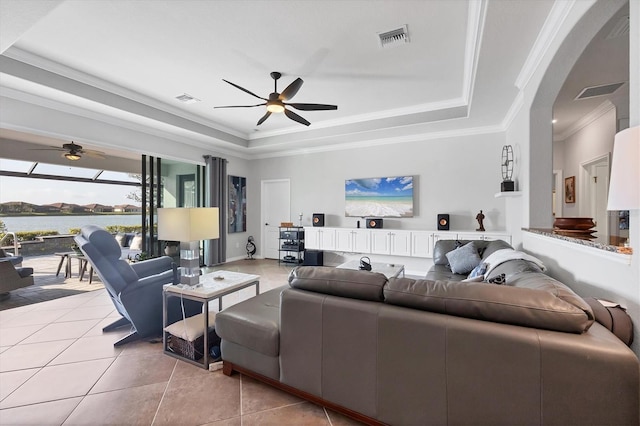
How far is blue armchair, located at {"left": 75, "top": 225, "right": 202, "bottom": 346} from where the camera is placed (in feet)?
8.10

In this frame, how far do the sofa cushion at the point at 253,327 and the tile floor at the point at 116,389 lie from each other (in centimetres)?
33

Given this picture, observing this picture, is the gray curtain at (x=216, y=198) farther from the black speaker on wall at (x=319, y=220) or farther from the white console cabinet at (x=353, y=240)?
the white console cabinet at (x=353, y=240)

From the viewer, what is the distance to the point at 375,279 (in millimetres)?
1628

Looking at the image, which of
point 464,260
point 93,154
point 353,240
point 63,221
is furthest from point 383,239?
point 63,221

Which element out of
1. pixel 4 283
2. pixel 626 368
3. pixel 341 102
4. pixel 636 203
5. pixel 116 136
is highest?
pixel 341 102

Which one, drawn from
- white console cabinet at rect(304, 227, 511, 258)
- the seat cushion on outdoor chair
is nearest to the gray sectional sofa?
white console cabinet at rect(304, 227, 511, 258)

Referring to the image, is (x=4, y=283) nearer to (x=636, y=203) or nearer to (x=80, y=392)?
(x=80, y=392)

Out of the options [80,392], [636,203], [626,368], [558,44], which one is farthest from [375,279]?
[558,44]

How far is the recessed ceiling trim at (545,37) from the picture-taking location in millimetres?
2027

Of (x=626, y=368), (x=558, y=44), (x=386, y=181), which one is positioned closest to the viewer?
(x=626, y=368)

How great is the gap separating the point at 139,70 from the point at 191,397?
3.61m

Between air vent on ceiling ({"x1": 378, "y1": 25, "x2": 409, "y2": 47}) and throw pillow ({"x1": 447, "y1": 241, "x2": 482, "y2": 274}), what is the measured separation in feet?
8.34

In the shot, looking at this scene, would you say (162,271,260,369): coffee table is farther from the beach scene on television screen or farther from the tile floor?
the beach scene on television screen

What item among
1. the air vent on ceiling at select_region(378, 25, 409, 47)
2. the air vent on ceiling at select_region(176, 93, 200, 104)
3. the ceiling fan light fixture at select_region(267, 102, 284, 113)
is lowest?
the ceiling fan light fixture at select_region(267, 102, 284, 113)
